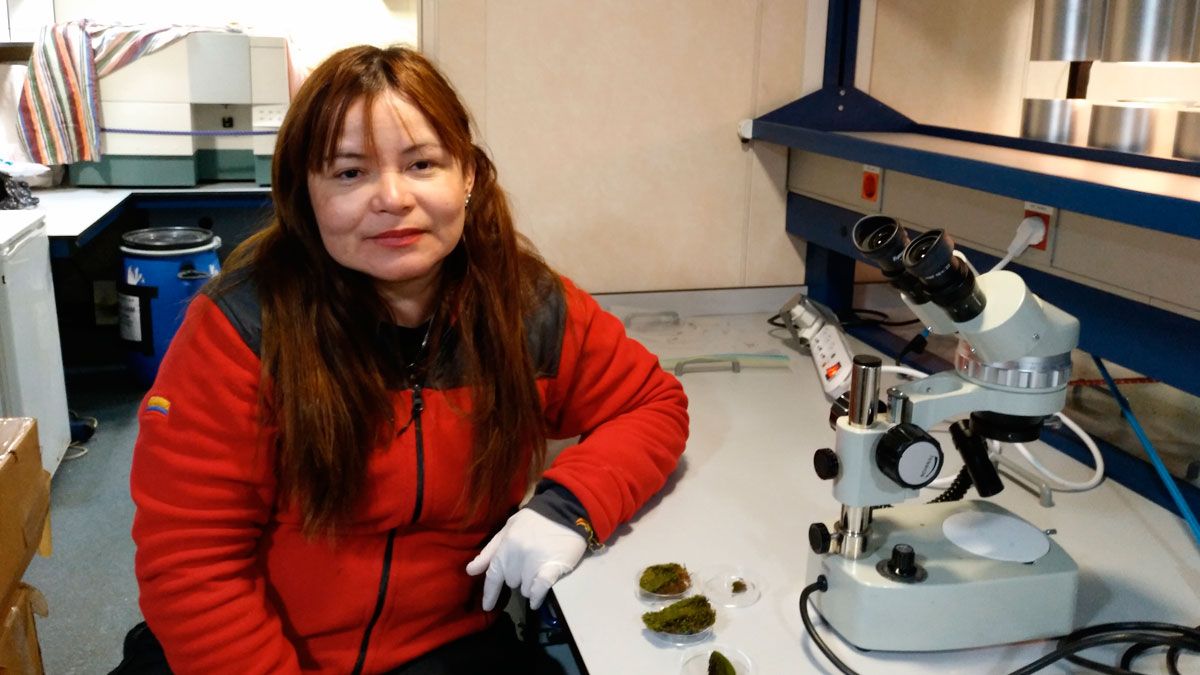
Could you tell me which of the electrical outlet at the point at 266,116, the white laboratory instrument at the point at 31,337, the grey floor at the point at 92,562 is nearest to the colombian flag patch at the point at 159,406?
the grey floor at the point at 92,562

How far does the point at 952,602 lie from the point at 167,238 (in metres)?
3.43

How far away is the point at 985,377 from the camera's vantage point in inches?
37.9

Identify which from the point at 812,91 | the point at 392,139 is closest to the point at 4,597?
the point at 392,139

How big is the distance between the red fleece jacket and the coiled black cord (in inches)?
13.6

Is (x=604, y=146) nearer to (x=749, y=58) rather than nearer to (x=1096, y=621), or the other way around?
(x=749, y=58)

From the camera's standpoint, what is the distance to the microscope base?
0.95 metres

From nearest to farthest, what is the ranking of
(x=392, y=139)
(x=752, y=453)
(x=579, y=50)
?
(x=392, y=139) < (x=752, y=453) < (x=579, y=50)

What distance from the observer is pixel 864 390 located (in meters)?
0.97

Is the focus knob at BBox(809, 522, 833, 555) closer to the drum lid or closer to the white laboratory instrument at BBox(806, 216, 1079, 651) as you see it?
the white laboratory instrument at BBox(806, 216, 1079, 651)

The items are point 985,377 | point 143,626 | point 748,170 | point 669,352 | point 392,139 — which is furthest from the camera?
point 748,170

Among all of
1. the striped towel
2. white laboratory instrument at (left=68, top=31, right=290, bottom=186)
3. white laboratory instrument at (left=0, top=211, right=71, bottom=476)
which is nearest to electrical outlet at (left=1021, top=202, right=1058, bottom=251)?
white laboratory instrument at (left=0, top=211, right=71, bottom=476)

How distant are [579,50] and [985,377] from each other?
4.28ft

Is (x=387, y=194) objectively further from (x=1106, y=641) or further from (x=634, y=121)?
(x=634, y=121)

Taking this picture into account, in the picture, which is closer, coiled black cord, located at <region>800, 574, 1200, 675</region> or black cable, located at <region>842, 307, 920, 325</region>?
coiled black cord, located at <region>800, 574, 1200, 675</region>
